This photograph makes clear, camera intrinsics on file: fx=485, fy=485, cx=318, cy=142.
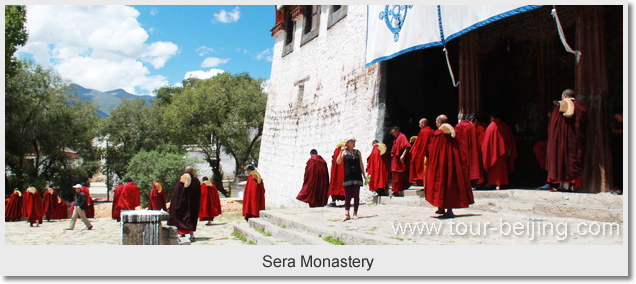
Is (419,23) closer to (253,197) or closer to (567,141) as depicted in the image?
(567,141)

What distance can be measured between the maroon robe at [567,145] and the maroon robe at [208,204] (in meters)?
7.66

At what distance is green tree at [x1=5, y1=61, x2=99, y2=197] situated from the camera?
21.0 m

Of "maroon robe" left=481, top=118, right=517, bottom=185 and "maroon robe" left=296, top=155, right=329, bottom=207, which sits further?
"maroon robe" left=296, top=155, right=329, bottom=207

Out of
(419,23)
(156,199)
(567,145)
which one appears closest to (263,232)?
(419,23)

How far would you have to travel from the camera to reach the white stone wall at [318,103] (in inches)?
426

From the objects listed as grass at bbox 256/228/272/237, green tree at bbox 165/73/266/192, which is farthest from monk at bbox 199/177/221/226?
green tree at bbox 165/73/266/192

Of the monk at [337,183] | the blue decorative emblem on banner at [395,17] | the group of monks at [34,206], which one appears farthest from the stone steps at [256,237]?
the group of monks at [34,206]

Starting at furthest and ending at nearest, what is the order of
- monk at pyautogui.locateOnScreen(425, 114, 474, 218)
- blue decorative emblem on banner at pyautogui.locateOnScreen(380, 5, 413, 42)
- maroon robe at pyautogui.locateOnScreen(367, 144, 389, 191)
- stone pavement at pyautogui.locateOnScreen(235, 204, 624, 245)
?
maroon robe at pyautogui.locateOnScreen(367, 144, 389, 191)
blue decorative emblem on banner at pyautogui.locateOnScreen(380, 5, 413, 42)
monk at pyautogui.locateOnScreen(425, 114, 474, 218)
stone pavement at pyautogui.locateOnScreen(235, 204, 624, 245)

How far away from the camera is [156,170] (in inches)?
927

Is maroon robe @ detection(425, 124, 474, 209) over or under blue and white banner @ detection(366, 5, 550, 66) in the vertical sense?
under

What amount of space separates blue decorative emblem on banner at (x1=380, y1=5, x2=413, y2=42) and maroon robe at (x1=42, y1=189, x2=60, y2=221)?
494 inches

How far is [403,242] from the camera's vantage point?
4578 millimetres

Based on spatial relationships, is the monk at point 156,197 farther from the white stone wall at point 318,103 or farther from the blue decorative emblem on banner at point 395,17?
the blue decorative emblem on banner at point 395,17

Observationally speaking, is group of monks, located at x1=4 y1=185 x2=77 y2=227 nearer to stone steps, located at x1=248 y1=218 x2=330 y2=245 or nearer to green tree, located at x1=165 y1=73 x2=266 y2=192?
stone steps, located at x1=248 y1=218 x2=330 y2=245
